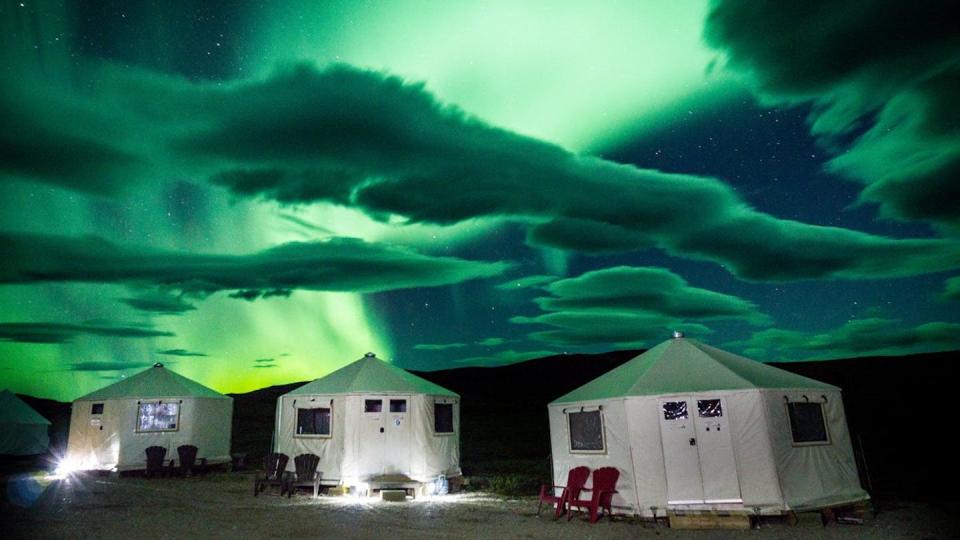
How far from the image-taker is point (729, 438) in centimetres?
895

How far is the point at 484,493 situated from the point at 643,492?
4.72 m

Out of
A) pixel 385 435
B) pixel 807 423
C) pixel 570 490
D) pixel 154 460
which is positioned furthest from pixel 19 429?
pixel 807 423

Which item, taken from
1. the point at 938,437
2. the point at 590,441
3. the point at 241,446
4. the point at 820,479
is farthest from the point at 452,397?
the point at 938,437

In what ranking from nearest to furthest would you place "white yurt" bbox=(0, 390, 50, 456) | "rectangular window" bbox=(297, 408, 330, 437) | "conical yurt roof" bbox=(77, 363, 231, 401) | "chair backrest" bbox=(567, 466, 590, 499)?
"chair backrest" bbox=(567, 466, 590, 499), "rectangular window" bbox=(297, 408, 330, 437), "conical yurt roof" bbox=(77, 363, 231, 401), "white yurt" bbox=(0, 390, 50, 456)

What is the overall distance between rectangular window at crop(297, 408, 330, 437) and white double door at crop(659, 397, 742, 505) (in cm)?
782

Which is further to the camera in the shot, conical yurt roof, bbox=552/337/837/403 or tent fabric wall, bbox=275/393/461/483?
tent fabric wall, bbox=275/393/461/483

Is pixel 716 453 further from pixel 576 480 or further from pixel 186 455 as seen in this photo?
pixel 186 455

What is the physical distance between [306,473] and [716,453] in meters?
8.58

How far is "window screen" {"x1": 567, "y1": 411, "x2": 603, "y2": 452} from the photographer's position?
1002 cm

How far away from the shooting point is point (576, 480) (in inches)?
386

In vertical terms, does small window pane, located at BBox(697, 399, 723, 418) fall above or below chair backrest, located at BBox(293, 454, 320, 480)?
above

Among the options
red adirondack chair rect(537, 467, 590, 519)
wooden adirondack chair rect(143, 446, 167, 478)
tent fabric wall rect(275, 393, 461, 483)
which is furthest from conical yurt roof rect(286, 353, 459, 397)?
wooden adirondack chair rect(143, 446, 167, 478)

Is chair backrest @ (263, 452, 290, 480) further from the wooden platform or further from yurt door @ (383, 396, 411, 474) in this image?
the wooden platform

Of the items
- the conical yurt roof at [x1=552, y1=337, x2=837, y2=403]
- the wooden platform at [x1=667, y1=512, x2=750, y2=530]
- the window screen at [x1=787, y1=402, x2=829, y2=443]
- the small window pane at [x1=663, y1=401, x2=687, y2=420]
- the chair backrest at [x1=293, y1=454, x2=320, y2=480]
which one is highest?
the conical yurt roof at [x1=552, y1=337, x2=837, y2=403]
